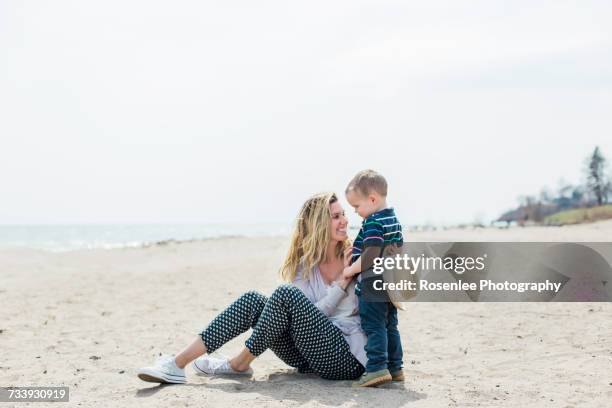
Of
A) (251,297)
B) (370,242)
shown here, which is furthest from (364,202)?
(251,297)

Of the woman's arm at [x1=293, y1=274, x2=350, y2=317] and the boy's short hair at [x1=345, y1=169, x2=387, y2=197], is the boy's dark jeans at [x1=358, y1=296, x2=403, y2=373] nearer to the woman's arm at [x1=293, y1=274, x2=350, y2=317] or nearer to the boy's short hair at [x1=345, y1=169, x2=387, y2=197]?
the woman's arm at [x1=293, y1=274, x2=350, y2=317]

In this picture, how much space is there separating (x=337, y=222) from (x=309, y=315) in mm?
687

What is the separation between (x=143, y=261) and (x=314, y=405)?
13919 millimetres

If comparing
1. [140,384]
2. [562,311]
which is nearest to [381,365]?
[140,384]

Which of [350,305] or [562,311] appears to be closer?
[350,305]

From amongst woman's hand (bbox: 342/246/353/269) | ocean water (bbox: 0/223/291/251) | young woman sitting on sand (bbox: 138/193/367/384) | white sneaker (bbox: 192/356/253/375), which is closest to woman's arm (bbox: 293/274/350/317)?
young woman sitting on sand (bbox: 138/193/367/384)

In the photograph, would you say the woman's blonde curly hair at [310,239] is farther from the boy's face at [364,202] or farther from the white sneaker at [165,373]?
the white sneaker at [165,373]

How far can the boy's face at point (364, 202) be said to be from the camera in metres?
4.25

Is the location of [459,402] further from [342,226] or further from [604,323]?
[604,323]

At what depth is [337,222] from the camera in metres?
4.68

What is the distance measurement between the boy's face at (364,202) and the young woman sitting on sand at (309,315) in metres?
0.35

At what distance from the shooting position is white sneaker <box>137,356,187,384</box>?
4.57 metres

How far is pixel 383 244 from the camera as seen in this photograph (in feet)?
13.8

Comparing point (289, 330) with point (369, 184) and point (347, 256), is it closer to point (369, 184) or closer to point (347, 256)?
point (347, 256)
